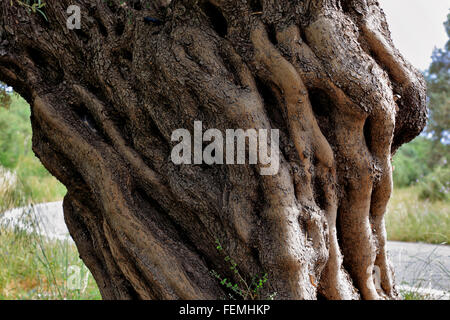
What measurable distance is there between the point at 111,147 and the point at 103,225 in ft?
1.58

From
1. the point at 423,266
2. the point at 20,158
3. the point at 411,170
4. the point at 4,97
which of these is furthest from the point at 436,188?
the point at 20,158

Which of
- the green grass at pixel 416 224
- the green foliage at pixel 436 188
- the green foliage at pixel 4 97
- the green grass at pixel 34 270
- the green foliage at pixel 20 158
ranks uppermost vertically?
the green foliage at pixel 20 158

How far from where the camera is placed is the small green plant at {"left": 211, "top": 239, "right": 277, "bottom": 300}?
1936mm

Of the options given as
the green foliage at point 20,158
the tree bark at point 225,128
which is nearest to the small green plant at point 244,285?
the tree bark at point 225,128

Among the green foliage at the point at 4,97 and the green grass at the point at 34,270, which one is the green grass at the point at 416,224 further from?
the green foliage at the point at 4,97

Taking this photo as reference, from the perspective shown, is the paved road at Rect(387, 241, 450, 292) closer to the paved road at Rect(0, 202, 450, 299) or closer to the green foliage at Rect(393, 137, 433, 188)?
the paved road at Rect(0, 202, 450, 299)

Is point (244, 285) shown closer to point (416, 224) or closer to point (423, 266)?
point (423, 266)

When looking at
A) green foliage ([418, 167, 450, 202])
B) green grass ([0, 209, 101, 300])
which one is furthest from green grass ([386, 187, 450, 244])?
green grass ([0, 209, 101, 300])

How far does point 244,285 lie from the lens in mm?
2025

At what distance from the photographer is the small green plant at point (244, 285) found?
1936 mm

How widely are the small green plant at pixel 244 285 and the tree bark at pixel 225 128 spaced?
3cm

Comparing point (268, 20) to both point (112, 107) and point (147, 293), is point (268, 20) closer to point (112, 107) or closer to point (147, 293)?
point (112, 107)

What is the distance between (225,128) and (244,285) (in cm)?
85

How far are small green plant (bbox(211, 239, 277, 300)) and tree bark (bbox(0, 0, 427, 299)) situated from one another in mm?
35
